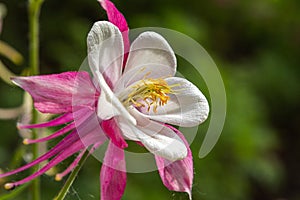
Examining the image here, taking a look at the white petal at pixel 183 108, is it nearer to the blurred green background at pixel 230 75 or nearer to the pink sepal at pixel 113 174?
the pink sepal at pixel 113 174

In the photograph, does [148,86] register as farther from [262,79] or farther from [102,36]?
[262,79]

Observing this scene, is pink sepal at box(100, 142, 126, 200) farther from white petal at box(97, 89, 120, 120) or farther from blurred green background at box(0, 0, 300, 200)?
blurred green background at box(0, 0, 300, 200)

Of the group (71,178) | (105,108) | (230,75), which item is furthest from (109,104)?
(230,75)

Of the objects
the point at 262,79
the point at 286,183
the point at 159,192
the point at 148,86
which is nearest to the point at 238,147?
the point at 159,192

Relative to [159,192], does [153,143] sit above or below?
above

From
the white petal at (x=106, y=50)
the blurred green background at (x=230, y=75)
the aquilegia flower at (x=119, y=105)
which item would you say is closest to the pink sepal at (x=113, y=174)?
the aquilegia flower at (x=119, y=105)

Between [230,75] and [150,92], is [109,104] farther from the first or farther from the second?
[230,75]
